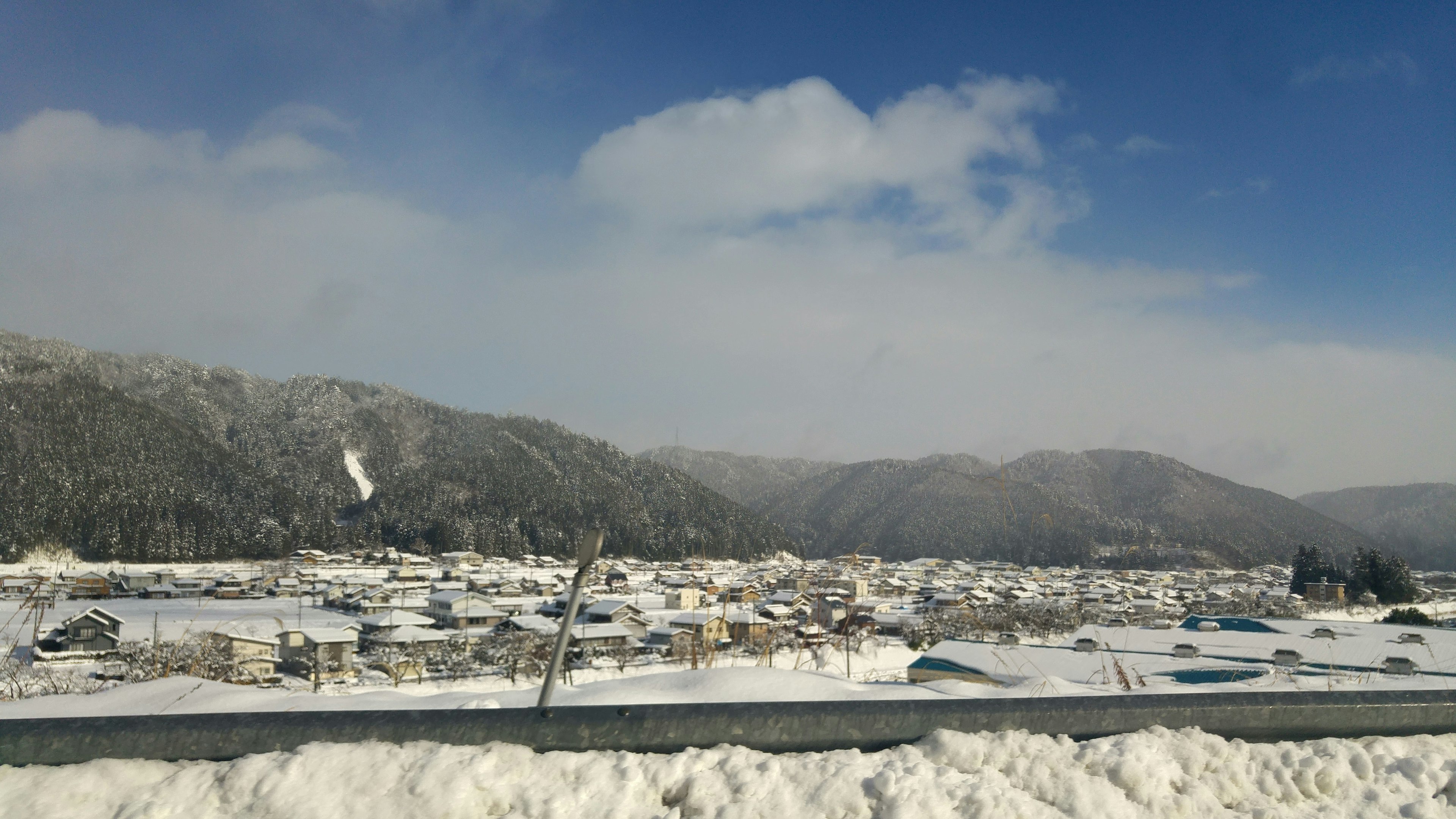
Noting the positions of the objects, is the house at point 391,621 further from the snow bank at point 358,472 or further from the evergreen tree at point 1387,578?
the snow bank at point 358,472

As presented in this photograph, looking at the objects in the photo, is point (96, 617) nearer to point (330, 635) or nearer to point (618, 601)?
point (330, 635)

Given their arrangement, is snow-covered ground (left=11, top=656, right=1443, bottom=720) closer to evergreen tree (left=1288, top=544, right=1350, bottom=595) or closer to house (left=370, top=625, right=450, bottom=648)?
house (left=370, top=625, right=450, bottom=648)

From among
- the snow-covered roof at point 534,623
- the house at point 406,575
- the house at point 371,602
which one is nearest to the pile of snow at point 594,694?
the snow-covered roof at point 534,623

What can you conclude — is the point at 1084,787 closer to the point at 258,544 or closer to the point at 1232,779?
the point at 1232,779

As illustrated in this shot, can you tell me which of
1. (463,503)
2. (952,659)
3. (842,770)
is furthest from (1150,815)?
A: (463,503)

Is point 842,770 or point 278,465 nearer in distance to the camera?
point 842,770

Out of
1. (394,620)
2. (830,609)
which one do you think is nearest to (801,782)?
(830,609)
